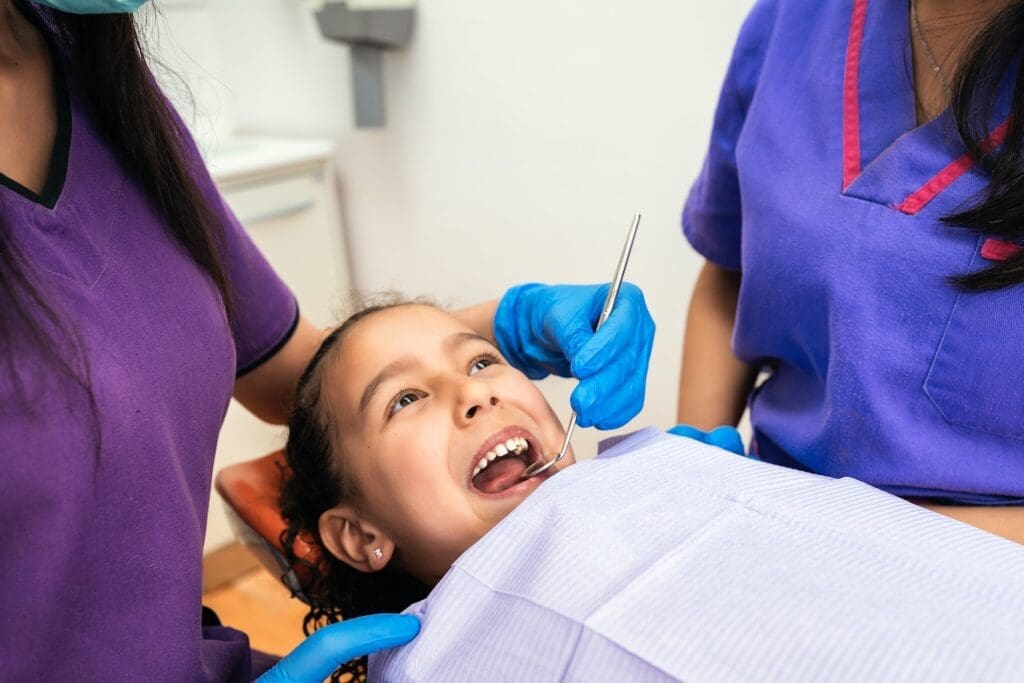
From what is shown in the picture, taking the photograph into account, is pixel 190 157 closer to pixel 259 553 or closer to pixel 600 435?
pixel 259 553

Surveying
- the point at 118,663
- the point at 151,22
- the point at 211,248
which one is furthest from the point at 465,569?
the point at 151,22

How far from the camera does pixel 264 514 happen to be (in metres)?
1.14

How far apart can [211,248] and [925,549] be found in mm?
699

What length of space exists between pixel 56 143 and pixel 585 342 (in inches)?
21.6

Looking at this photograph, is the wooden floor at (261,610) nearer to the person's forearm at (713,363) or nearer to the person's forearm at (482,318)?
the person's forearm at (482,318)

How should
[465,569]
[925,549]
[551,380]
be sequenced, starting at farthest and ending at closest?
[551,380] < [465,569] < [925,549]

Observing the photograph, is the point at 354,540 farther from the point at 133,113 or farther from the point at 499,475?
the point at 133,113

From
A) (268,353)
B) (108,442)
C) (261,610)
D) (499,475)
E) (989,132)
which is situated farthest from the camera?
(261,610)

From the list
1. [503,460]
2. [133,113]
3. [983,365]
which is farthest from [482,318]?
[983,365]

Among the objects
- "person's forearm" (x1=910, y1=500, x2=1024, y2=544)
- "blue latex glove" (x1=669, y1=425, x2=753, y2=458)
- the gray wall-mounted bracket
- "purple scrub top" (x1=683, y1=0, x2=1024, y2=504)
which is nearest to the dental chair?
"blue latex glove" (x1=669, y1=425, x2=753, y2=458)

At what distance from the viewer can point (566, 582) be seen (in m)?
0.70

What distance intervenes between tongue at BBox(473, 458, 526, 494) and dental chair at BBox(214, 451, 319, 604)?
27 centimetres

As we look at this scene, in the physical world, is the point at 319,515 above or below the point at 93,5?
below

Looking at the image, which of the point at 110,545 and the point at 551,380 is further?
the point at 551,380
